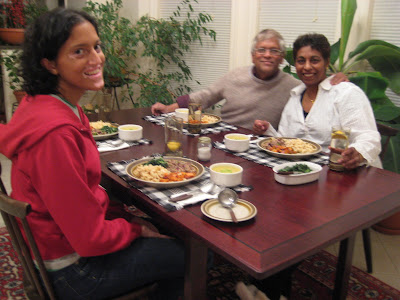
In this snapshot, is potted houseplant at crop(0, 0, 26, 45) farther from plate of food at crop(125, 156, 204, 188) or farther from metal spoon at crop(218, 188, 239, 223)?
metal spoon at crop(218, 188, 239, 223)

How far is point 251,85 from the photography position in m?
2.60

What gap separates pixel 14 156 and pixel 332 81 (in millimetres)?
1658

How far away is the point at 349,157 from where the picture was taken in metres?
1.56

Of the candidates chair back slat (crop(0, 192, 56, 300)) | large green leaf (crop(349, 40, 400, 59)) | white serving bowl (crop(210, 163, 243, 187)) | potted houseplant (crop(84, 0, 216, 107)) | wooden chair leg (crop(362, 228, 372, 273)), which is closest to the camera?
chair back slat (crop(0, 192, 56, 300))

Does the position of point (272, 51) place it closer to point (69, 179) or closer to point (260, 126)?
point (260, 126)

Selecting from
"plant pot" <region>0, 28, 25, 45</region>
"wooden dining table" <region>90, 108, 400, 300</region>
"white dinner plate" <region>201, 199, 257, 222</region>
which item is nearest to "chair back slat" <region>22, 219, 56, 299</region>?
"wooden dining table" <region>90, 108, 400, 300</region>

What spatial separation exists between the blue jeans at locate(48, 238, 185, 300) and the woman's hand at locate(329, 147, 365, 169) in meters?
0.75

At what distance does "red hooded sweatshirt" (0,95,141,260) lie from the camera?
1.06 m

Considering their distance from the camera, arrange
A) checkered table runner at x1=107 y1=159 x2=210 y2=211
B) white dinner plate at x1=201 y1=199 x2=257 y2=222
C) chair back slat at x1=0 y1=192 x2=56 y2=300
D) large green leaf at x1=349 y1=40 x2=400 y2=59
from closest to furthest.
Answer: chair back slat at x1=0 y1=192 x2=56 y2=300, white dinner plate at x1=201 y1=199 x2=257 y2=222, checkered table runner at x1=107 y1=159 x2=210 y2=211, large green leaf at x1=349 y1=40 x2=400 y2=59

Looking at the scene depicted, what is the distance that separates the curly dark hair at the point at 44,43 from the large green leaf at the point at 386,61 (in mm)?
2115

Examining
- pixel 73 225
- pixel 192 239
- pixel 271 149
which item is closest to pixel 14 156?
pixel 73 225

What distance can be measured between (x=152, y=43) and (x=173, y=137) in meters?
2.60

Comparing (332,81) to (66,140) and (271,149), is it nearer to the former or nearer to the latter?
(271,149)

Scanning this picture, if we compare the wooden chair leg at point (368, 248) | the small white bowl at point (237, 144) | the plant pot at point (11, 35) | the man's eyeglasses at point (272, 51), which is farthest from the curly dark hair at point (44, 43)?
the plant pot at point (11, 35)
